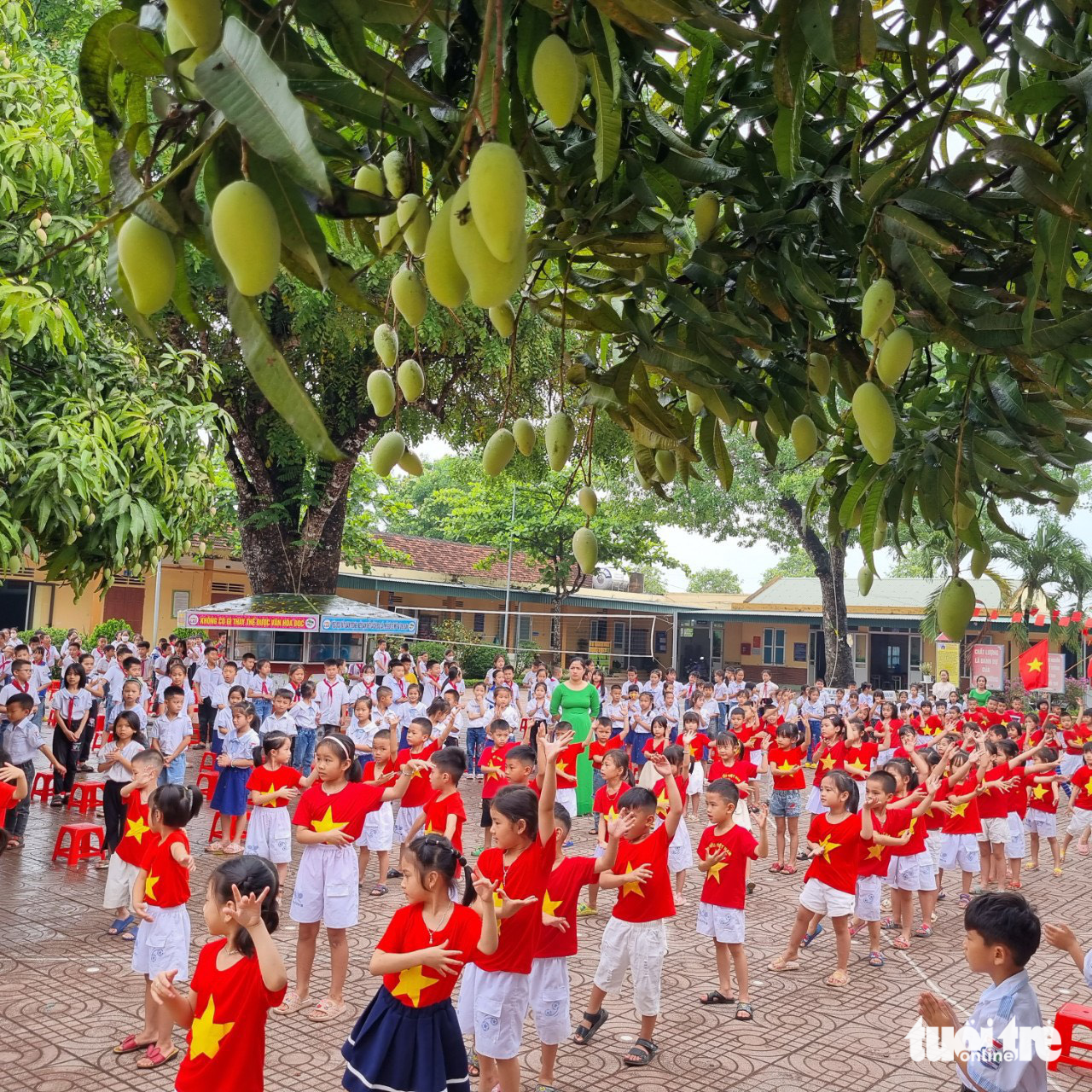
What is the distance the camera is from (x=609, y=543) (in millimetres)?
28141

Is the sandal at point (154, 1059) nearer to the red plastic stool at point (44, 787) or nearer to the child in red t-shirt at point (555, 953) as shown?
the child in red t-shirt at point (555, 953)

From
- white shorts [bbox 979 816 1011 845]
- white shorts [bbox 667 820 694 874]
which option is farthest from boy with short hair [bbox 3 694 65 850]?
white shorts [bbox 979 816 1011 845]

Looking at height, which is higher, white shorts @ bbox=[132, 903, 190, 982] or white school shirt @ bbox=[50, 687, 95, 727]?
white school shirt @ bbox=[50, 687, 95, 727]

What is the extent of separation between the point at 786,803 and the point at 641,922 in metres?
4.86

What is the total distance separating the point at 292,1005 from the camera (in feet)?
A: 18.4

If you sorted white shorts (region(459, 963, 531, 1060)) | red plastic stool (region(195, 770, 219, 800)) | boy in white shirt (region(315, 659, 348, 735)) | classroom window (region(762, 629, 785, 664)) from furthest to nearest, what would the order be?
classroom window (region(762, 629, 785, 664)) < boy in white shirt (region(315, 659, 348, 735)) < red plastic stool (region(195, 770, 219, 800)) < white shorts (region(459, 963, 531, 1060))

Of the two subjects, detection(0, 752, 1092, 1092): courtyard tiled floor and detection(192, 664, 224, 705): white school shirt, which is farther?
detection(192, 664, 224, 705): white school shirt

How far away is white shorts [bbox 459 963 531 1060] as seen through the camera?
14.2 feet

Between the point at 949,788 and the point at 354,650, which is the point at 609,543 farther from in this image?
the point at 949,788

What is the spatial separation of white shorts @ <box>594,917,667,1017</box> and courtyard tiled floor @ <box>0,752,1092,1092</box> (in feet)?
Answer: 0.98

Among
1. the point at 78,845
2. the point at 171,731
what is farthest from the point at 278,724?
the point at 78,845

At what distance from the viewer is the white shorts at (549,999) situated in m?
4.66

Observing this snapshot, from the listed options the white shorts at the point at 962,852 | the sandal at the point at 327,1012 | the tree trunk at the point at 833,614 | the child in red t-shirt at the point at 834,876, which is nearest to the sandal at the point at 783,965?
the child in red t-shirt at the point at 834,876

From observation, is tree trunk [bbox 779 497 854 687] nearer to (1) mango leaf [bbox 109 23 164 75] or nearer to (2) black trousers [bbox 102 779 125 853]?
(2) black trousers [bbox 102 779 125 853]
